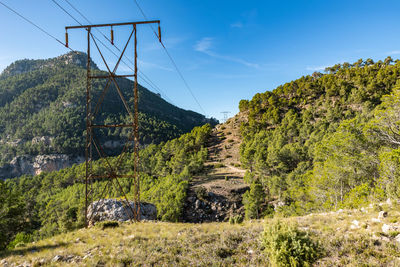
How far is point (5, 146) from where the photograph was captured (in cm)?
13688

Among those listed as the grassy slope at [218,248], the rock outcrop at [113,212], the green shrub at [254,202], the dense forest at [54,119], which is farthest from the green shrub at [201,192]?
the dense forest at [54,119]

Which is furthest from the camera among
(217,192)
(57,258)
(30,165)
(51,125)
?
(51,125)

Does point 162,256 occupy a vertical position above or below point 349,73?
below

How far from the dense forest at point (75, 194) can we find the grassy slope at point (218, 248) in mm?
13851

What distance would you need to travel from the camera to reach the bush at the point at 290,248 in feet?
19.9

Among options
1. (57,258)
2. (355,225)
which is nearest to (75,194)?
(57,258)

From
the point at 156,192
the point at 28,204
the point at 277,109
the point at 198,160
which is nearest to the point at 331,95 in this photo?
the point at 277,109

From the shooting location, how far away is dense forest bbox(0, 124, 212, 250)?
28.7m

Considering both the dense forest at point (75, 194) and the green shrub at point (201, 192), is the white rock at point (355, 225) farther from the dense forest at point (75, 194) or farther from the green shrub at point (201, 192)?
the green shrub at point (201, 192)

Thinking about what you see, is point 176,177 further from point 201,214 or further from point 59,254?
point 59,254

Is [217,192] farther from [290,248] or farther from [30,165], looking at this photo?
[30,165]

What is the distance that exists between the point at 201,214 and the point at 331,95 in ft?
223

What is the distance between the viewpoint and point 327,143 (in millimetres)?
21906

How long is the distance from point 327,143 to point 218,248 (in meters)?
20.9
